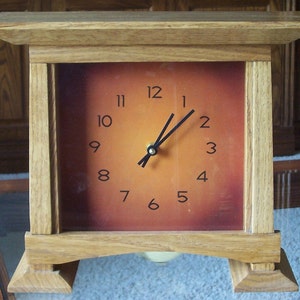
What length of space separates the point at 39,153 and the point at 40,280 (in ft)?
0.41

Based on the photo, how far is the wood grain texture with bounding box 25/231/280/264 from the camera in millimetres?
645

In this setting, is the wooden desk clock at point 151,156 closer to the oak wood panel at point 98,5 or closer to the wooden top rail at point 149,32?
the wooden top rail at point 149,32

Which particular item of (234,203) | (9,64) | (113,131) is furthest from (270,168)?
(9,64)

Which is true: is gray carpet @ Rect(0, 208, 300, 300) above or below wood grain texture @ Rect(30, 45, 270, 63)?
below

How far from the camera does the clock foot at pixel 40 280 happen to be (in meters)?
0.66

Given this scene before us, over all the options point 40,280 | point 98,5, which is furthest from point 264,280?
point 98,5

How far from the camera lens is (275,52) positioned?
244cm

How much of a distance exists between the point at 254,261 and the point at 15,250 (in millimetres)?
332

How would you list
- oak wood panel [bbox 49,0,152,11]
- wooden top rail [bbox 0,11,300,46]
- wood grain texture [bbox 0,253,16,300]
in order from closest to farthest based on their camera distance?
wooden top rail [bbox 0,11,300,46]
wood grain texture [bbox 0,253,16,300]
oak wood panel [bbox 49,0,152,11]

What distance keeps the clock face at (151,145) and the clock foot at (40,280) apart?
0.05 meters

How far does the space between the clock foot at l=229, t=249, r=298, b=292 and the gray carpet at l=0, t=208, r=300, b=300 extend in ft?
0.16

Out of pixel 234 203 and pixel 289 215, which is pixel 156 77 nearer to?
pixel 234 203

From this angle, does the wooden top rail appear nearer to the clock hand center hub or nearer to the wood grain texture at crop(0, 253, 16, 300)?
the clock hand center hub

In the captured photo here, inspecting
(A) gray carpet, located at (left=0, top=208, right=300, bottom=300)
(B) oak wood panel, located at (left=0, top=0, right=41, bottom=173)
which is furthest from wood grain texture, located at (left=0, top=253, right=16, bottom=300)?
(B) oak wood panel, located at (left=0, top=0, right=41, bottom=173)
